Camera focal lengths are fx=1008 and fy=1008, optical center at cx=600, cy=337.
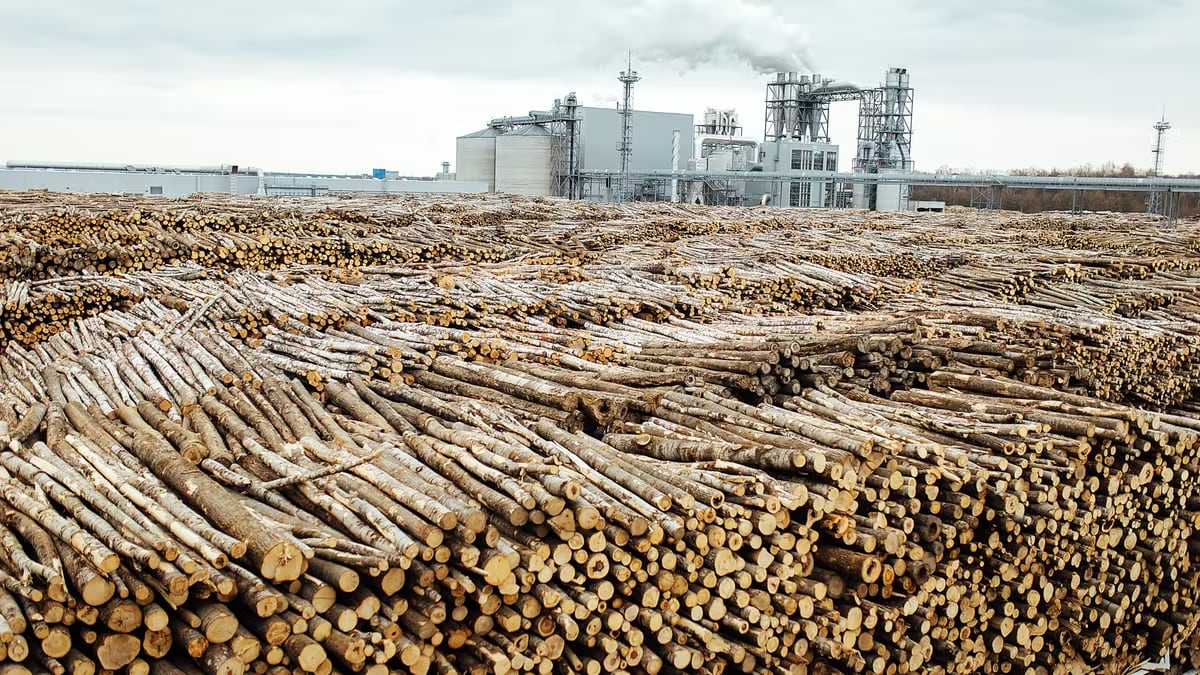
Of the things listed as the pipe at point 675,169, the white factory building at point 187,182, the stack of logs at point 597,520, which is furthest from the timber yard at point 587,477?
the pipe at point 675,169

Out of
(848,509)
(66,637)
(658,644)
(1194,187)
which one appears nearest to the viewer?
(66,637)

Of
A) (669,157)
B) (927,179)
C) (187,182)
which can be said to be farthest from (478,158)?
(927,179)

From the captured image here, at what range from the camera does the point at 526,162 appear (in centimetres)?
5238

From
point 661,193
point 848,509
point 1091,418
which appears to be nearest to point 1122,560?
point 1091,418

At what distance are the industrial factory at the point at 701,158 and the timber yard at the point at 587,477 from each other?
37.8 meters

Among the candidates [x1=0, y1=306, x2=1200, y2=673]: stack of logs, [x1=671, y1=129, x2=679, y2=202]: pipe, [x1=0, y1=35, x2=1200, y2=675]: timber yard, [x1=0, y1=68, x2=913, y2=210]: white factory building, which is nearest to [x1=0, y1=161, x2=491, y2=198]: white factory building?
[x1=0, y1=68, x2=913, y2=210]: white factory building

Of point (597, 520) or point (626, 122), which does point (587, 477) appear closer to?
point (597, 520)

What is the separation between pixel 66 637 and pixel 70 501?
1.27 m

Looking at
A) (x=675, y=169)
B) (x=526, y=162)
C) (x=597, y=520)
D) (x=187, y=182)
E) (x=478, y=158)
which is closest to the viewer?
(x=597, y=520)

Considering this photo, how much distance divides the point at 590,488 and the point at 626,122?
152ft

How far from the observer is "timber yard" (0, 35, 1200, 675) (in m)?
5.23

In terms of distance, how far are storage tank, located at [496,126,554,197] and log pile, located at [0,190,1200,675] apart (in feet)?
131

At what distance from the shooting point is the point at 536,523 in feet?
19.2

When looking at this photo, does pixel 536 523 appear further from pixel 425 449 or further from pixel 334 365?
pixel 334 365
